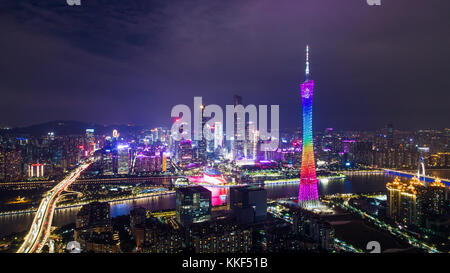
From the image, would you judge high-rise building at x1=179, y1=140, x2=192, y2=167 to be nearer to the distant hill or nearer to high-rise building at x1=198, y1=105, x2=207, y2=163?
A: high-rise building at x1=198, y1=105, x2=207, y2=163

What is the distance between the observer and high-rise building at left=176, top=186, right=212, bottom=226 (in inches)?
267

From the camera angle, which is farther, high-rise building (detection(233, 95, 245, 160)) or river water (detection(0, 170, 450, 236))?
high-rise building (detection(233, 95, 245, 160))

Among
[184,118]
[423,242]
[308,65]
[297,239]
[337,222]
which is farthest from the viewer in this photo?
[184,118]

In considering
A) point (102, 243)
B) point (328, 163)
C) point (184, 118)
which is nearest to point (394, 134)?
point (328, 163)

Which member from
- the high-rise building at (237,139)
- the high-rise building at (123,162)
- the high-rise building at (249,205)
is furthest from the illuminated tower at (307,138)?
the high-rise building at (237,139)

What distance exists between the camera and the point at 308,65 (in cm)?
713

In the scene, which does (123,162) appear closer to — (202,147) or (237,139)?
(202,147)

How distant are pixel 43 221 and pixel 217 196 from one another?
5379mm

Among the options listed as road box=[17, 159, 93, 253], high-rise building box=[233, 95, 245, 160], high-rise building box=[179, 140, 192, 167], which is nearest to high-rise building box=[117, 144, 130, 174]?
road box=[17, 159, 93, 253]

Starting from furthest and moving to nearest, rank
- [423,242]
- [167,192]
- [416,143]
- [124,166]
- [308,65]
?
[416,143] → [124,166] → [167,192] → [308,65] → [423,242]

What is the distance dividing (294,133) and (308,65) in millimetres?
16954

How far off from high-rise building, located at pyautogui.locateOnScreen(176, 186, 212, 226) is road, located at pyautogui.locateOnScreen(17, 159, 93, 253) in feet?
9.23

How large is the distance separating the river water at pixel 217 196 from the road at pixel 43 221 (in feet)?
0.56
